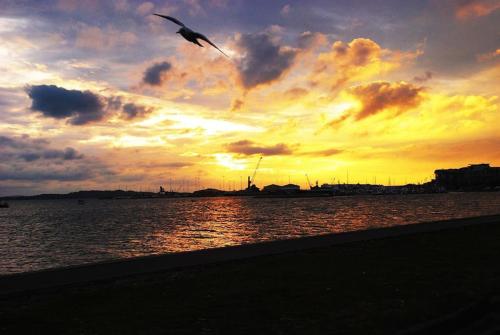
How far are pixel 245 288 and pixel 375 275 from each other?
4644 millimetres

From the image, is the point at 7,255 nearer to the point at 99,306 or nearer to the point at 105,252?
the point at 105,252

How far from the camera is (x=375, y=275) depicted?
1564 cm

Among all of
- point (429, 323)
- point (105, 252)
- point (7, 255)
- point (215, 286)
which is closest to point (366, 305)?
point (429, 323)

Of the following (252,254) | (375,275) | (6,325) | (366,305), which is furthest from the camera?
(252,254)

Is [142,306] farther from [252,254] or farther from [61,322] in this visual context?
[252,254]

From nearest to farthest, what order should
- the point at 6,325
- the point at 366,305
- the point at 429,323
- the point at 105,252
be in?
the point at 429,323 → the point at 6,325 → the point at 366,305 → the point at 105,252

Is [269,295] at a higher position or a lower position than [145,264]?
lower

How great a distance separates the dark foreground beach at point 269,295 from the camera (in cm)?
998

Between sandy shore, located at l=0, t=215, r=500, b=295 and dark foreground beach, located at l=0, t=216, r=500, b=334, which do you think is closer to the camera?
dark foreground beach, located at l=0, t=216, r=500, b=334

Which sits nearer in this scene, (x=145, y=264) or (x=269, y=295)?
(x=269, y=295)

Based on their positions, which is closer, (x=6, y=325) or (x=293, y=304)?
(x=6, y=325)

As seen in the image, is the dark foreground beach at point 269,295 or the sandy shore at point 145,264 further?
the sandy shore at point 145,264

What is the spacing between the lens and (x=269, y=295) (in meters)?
13.1

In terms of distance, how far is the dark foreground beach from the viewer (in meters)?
9.98
